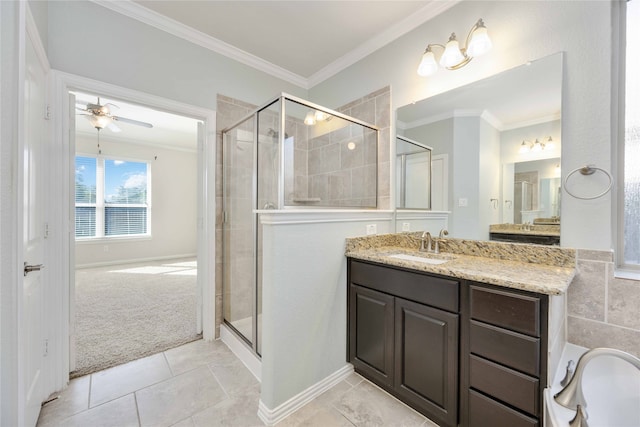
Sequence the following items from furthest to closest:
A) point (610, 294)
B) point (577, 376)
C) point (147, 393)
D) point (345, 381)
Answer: point (345, 381) < point (147, 393) < point (610, 294) < point (577, 376)

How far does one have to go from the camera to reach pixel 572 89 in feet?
4.55

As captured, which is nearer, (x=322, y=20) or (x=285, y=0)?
(x=285, y=0)

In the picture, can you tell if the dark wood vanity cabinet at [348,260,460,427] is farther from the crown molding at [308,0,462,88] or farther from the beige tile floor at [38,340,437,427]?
the crown molding at [308,0,462,88]

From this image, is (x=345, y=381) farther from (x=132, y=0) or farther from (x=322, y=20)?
(x=132, y=0)

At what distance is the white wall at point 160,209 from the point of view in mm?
5180

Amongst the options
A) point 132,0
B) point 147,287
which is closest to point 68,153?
point 132,0

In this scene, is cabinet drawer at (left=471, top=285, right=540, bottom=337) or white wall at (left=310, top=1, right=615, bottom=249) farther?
white wall at (left=310, top=1, right=615, bottom=249)

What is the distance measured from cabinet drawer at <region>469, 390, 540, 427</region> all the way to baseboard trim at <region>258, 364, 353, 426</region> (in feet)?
2.78

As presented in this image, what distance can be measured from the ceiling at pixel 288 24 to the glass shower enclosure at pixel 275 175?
28.9 inches

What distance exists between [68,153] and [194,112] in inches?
37.3

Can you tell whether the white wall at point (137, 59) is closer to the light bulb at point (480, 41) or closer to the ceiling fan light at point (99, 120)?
the ceiling fan light at point (99, 120)

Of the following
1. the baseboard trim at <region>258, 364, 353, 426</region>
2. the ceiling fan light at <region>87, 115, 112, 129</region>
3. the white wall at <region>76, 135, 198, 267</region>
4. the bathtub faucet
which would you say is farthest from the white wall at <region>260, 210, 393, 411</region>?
the white wall at <region>76, 135, 198, 267</region>

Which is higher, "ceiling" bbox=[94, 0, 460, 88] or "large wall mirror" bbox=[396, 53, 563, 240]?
"ceiling" bbox=[94, 0, 460, 88]

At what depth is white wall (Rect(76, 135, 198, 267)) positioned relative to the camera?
17.0ft
